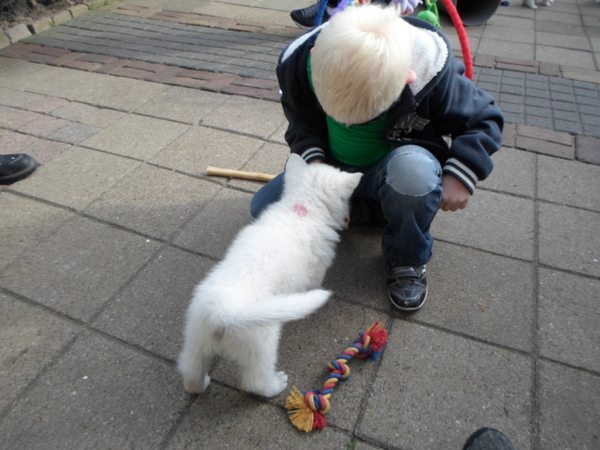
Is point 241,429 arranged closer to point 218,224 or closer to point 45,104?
point 218,224

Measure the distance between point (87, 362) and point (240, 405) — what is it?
0.68 meters

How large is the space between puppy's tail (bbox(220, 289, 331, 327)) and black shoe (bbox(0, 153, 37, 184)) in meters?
2.23

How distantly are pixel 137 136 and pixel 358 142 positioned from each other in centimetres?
194

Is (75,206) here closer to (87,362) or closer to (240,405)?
(87,362)

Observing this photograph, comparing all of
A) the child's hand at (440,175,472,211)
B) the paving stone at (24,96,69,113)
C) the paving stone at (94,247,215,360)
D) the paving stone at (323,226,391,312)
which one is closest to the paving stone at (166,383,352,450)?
the paving stone at (94,247,215,360)

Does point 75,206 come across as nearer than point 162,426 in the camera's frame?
No

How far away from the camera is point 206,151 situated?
10.0 feet

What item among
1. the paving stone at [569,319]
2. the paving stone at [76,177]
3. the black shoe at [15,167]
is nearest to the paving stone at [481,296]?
the paving stone at [569,319]

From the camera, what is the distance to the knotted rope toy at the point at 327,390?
5.10ft

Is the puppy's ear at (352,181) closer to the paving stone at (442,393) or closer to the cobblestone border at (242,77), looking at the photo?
the paving stone at (442,393)

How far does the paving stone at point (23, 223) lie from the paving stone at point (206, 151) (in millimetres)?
747

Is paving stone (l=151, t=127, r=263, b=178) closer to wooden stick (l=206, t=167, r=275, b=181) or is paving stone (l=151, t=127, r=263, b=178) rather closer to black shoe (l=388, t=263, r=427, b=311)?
wooden stick (l=206, t=167, r=275, b=181)

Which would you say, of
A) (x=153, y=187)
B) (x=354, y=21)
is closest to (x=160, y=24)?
(x=153, y=187)

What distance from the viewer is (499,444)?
1.43m
